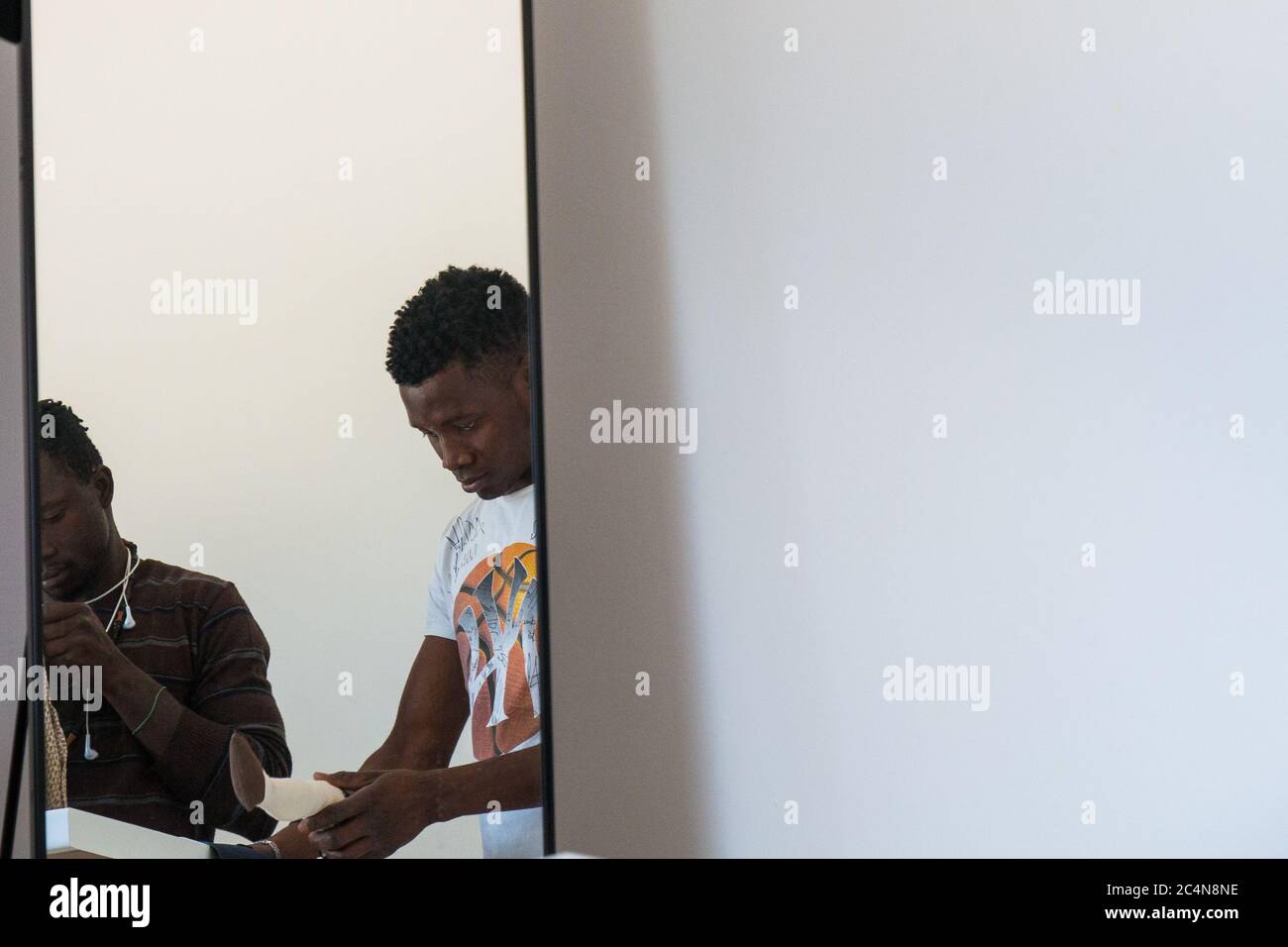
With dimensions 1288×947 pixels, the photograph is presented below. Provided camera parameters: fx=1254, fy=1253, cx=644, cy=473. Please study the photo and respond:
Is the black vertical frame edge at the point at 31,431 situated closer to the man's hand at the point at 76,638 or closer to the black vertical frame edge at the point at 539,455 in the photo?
the man's hand at the point at 76,638

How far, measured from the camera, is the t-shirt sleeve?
197 centimetres

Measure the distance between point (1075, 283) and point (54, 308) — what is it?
1.65 metres

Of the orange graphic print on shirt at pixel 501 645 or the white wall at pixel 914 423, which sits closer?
the orange graphic print on shirt at pixel 501 645

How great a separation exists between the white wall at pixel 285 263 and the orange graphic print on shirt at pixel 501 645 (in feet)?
0.27

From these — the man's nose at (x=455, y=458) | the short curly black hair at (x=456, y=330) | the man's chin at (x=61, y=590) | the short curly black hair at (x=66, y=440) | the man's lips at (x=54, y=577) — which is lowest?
the man's chin at (x=61, y=590)

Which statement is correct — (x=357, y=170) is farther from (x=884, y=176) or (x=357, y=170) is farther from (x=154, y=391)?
(x=884, y=176)

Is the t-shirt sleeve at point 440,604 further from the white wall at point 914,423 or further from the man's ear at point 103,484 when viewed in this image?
the man's ear at point 103,484

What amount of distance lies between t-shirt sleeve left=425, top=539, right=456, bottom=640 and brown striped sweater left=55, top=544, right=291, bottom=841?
10.2 inches

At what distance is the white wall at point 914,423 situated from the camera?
2064 mm

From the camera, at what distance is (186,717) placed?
196cm

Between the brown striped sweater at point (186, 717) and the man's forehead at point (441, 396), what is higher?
the man's forehead at point (441, 396)

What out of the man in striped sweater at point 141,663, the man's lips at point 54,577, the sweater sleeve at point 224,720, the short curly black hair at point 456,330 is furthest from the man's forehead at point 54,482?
the short curly black hair at point 456,330

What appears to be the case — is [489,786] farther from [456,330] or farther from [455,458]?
[456,330]
